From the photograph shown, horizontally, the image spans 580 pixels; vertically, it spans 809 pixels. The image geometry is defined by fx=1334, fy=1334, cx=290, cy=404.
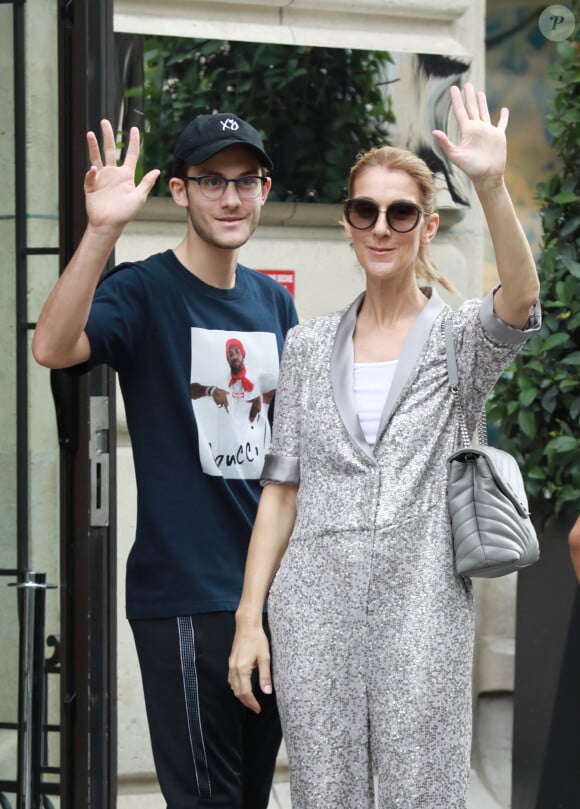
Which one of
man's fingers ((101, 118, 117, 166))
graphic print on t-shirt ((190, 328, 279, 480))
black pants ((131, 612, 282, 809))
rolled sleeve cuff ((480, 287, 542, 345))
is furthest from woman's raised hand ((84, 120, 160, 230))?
black pants ((131, 612, 282, 809))

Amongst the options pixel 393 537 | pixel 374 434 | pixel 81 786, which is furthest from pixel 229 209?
pixel 81 786

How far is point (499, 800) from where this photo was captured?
507 centimetres

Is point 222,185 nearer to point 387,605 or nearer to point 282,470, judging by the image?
point 282,470

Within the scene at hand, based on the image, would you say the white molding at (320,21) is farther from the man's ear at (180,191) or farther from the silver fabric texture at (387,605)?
the silver fabric texture at (387,605)

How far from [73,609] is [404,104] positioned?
2.55 m

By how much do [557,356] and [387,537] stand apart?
2.26 meters

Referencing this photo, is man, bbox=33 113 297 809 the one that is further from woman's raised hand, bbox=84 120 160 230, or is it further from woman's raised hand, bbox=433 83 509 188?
woman's raised hand, bbox=433 83 509 188

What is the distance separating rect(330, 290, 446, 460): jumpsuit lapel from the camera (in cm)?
253

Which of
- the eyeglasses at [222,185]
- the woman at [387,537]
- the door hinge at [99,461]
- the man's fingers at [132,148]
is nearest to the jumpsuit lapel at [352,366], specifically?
the woman at [387,537]

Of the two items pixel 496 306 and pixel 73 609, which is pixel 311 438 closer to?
pixel 496 306

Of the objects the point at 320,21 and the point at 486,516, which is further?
the point at 320,21

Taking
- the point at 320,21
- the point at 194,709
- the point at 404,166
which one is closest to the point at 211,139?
the point at 404,166

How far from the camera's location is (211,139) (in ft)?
9.62

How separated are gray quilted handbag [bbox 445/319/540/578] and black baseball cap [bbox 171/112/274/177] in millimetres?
904
